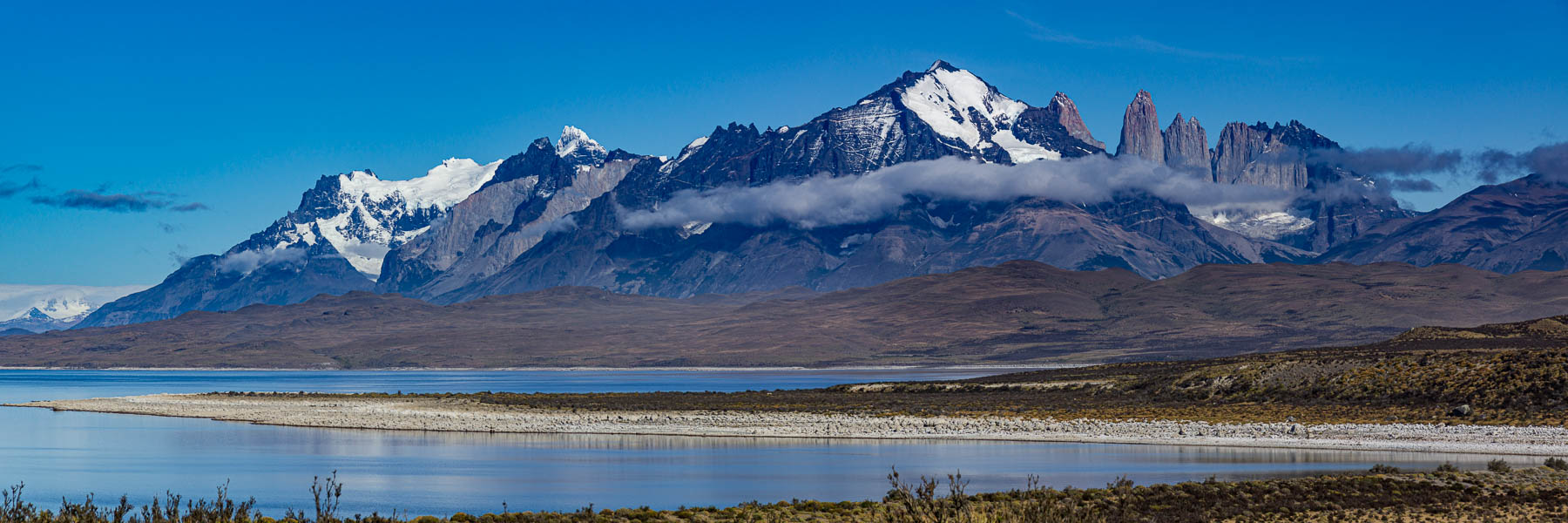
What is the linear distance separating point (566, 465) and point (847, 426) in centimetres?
2277

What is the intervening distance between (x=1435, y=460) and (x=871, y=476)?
19719mm

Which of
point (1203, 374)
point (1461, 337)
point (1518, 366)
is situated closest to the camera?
point (1518, 366)

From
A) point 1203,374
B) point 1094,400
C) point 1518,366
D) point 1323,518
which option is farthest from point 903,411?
point 1323,518

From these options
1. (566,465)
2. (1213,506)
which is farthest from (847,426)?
(1213,506)

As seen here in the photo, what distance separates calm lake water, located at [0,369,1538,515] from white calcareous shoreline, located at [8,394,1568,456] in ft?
9.64

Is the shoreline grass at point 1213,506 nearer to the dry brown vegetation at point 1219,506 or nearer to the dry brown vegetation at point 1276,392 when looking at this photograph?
the dry brown vegetation at point 1219,506

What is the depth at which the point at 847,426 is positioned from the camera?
74.1 m

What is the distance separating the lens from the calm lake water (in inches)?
1713

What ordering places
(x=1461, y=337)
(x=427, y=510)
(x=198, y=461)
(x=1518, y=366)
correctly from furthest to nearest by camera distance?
(x=1461, y=337) → (x=1518, y=366) → (x=198, y=461) → (x=427, y=510)

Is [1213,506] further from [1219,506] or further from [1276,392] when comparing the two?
[1276,392]

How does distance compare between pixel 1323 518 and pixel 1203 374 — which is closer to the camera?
pixel 1323 518

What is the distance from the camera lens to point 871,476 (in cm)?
4775

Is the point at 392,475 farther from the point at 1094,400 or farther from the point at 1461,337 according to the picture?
the point at 1461,337

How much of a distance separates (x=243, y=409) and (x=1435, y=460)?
3030 inches
